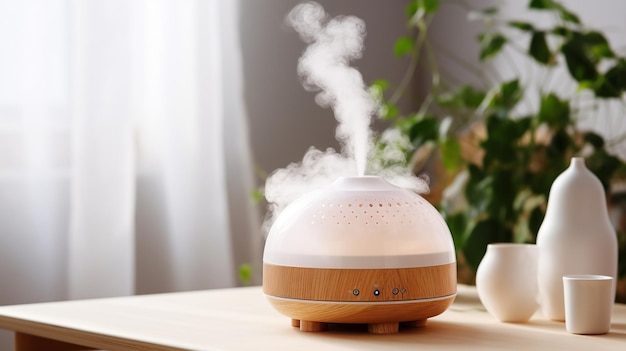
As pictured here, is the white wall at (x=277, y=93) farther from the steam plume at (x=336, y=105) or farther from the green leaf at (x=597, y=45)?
the steam plume at (x=336, y=105)

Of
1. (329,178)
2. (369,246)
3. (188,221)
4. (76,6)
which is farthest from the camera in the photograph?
(188,221)

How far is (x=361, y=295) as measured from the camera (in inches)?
41.9

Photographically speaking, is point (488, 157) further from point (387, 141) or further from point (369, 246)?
point (369, 246)

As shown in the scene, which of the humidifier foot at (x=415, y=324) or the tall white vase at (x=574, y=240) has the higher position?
the tall white vase at (x=574, y=240)

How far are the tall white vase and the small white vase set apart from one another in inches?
1.1

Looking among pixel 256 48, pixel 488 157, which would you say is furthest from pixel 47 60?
pixel 488 157

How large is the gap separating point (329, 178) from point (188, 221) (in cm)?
114

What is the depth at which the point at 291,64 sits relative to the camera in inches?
111

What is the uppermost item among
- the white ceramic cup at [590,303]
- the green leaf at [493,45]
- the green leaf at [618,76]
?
the green leaf at [493,45]

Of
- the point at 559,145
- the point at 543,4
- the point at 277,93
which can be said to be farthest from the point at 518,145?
the point at 277,93

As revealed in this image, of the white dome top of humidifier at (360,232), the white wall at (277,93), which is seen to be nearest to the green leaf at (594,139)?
the white wall at (277,93)

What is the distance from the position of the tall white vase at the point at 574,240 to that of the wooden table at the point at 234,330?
5 centimetres

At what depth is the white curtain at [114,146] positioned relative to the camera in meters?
2.13

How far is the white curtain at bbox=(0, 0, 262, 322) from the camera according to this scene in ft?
7.00
